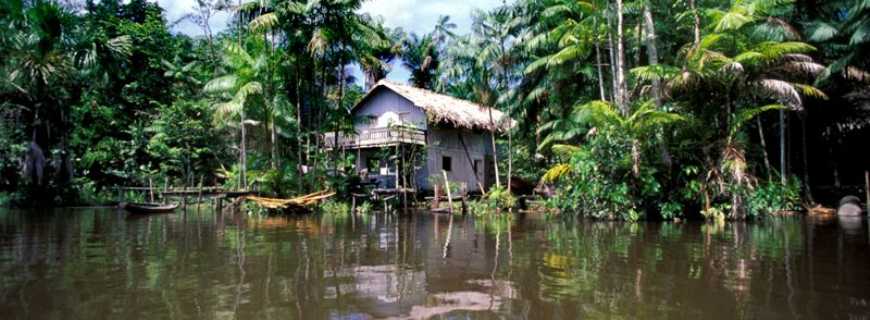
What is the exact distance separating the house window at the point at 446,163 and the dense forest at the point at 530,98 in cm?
372

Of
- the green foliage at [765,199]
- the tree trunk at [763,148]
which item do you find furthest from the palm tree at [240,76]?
the tree trunk at [763,148]

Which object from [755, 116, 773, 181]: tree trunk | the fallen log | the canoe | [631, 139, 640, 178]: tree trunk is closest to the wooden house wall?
the fallen log

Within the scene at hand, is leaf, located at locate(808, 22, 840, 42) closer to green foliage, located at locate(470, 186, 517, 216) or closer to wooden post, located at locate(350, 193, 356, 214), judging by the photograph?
green foliage, located at locate(470, 186, 517, 216)

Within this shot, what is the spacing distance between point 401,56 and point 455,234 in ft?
87.6

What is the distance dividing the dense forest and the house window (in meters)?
3.72

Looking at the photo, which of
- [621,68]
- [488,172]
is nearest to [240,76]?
[621,68]

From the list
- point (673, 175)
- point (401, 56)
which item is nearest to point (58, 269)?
point (673, 175)

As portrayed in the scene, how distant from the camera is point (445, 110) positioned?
2573cm

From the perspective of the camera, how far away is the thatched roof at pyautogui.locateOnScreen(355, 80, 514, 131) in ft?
81.1

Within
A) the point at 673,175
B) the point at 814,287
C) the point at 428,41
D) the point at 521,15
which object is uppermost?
the point at 428,41

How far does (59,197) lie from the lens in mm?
24922

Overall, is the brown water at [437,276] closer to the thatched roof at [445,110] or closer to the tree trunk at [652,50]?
the tree trunk at [652,50]

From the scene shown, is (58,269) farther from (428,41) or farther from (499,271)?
(428,41)

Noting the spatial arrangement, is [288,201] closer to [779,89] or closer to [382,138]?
[382,138]
